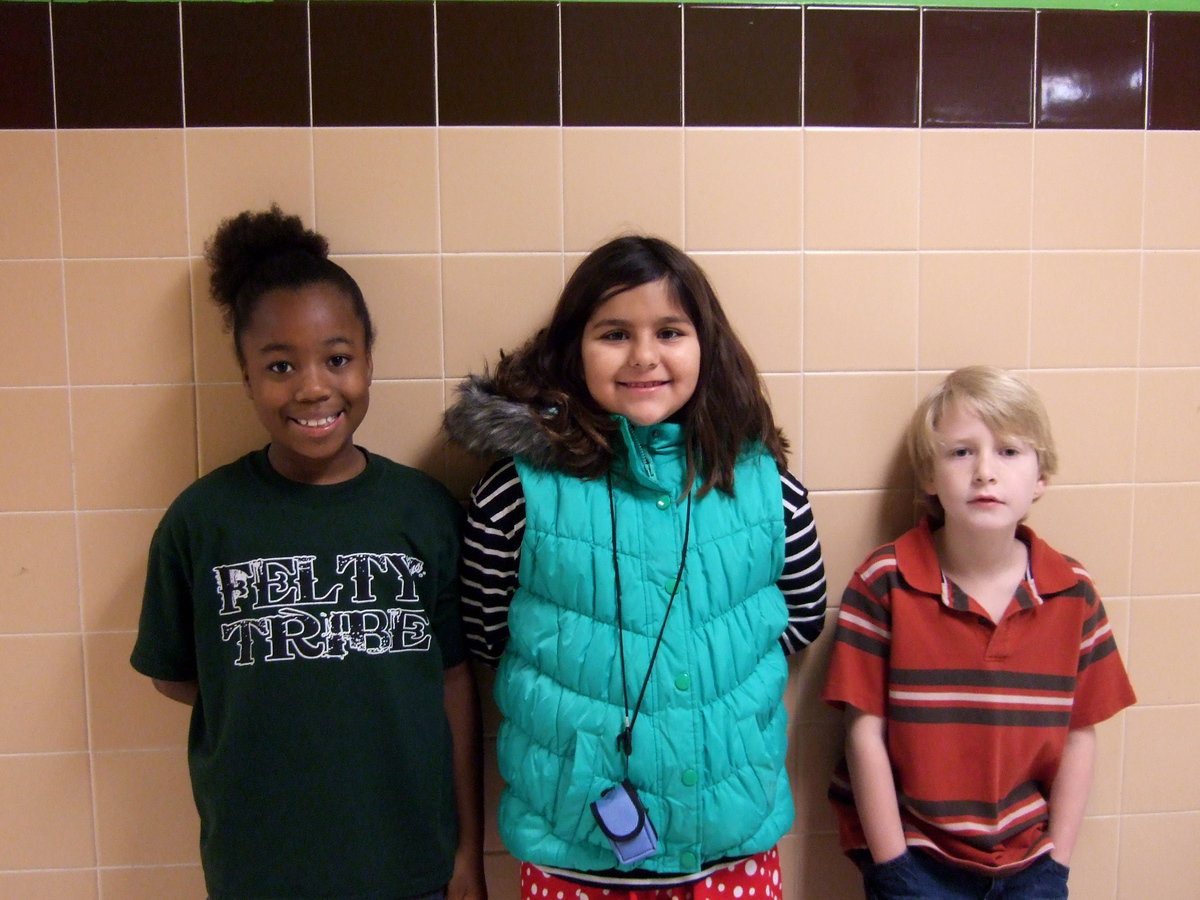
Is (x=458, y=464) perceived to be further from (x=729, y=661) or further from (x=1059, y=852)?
(x=1059, y=852)

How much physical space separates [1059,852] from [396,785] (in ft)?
3.47

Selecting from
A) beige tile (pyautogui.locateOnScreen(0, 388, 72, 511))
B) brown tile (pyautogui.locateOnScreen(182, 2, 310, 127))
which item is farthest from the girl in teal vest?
beige tile (pyautogui.locateOnScreen(0, 388, 72, 511))

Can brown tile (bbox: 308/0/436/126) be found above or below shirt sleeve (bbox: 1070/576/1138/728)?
above

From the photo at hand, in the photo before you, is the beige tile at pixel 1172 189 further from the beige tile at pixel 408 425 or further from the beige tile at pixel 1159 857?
the beige tile at pixel 408 425

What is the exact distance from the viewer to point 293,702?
1193mm

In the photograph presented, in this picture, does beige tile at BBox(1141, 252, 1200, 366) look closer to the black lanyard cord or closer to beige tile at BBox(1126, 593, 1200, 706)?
beige tile at BBox(1126, 593, 1200, 706)

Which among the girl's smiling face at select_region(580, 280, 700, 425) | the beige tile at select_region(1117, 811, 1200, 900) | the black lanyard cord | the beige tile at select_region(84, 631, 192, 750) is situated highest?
the girl's smiling face at select_region(580, 280, 700, 425)

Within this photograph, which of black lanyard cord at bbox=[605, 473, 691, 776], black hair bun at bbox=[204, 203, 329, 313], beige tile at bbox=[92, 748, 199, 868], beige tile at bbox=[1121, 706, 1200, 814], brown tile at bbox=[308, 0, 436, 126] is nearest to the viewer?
black lanyard cord at bbox=[605, 473, 691, 776]

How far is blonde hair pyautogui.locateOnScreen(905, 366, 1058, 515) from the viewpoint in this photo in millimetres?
1309

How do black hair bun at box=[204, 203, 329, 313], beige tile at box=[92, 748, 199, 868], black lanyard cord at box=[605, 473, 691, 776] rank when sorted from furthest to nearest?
beige tile at box=[92, 748, 199, 868], black hair bun at box=[204, 203, 329, 313], black lanyard cord at box=[605, 473, 691, 776]

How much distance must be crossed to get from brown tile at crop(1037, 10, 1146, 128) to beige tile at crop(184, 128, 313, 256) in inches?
50.4

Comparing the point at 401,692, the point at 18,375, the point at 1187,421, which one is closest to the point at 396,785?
the point at 401,692

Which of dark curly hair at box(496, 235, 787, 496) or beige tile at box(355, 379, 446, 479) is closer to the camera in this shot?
dark curly hair at box(496, 235, 787, 496)

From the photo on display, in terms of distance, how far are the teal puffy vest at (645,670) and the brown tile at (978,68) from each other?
2.57ft
